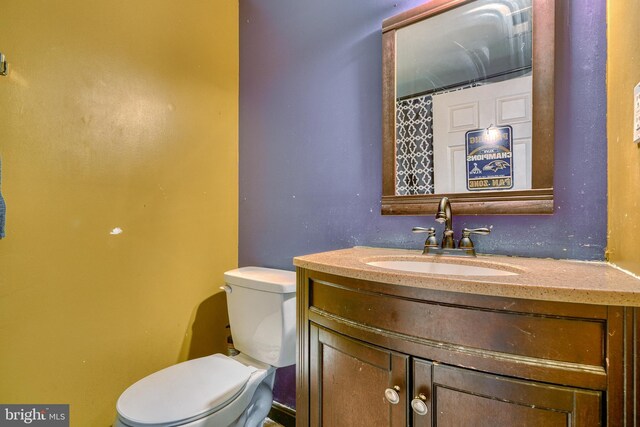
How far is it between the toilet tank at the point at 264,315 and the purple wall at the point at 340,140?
11.2 inches

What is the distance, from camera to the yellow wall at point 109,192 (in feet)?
3.55

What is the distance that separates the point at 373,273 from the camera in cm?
73

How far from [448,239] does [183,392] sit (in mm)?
1059

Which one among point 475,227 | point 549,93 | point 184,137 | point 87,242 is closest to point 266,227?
point 184,137

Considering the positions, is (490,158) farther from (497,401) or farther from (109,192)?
(109,192)

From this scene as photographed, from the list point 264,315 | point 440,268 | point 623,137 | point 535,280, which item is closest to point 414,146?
point 440,268

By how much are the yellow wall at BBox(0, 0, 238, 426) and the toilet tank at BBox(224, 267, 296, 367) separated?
Answer: 345 mm

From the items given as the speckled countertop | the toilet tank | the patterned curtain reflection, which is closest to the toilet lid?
the toilet tank

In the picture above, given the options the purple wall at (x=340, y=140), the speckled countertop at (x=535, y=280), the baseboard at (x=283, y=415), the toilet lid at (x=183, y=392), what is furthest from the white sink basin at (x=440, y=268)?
the baseboard at (x=283, y=415)

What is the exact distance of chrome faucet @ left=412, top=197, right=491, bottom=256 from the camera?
1.01 m

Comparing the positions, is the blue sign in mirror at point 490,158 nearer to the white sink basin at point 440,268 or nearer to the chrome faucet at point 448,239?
the chrome faucet at point 448,239

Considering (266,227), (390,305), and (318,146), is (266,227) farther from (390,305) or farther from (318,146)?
(390,305)

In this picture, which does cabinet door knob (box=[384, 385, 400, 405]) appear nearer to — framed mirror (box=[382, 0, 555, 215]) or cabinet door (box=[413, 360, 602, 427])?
cabinet door (box=[413, 360, 602, 427])

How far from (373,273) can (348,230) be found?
0.65 meters
